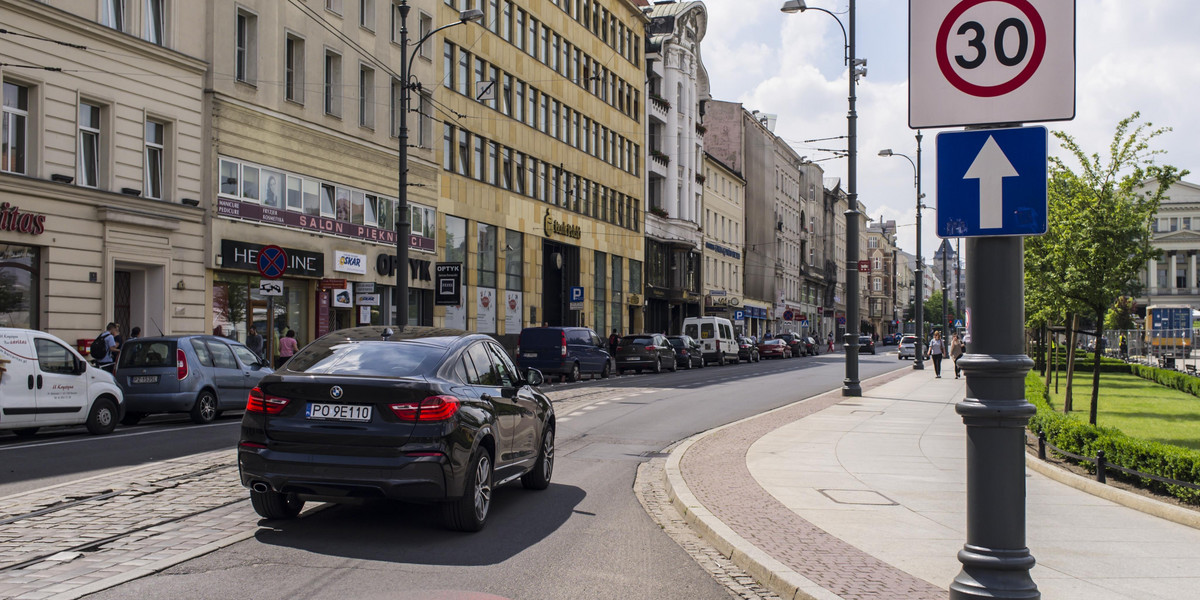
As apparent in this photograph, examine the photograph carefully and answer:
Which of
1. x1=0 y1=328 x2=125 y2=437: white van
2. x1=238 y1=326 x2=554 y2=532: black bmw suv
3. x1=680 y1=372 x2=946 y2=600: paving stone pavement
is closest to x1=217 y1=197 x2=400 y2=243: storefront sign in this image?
x1=0 y1=328 x2=125 y2=437: white van

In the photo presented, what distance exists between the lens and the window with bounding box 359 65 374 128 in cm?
3625

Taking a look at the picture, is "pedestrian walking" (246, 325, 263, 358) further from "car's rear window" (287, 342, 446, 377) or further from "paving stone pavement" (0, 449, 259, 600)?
"car's rear window" (287, 342, 446, 377)

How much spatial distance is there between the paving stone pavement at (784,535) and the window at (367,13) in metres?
26.4

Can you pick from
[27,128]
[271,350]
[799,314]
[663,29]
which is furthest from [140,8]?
[799,314]

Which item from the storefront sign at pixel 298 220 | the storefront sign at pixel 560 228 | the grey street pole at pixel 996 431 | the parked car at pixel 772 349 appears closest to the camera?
the grey street pole at pixel 996 431

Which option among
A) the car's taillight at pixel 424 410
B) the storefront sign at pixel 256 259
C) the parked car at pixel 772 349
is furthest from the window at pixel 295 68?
the parked car at pixel 772 349

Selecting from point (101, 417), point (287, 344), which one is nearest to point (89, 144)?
point (287, 344)

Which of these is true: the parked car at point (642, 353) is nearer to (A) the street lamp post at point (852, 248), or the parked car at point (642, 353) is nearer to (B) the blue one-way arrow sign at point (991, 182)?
(A) the street lamp post at point (852, 248)

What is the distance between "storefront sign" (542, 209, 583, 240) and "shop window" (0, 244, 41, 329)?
27971 millimetres

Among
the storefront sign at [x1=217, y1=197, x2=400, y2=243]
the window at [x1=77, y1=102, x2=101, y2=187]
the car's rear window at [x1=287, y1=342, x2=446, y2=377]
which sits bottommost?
the car's rear window at [x1=287, y1=342, x2=446, y2=377]

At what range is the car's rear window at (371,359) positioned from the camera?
8141mm

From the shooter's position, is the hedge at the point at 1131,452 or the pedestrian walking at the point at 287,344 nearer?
the hedge at the point at 1131,452

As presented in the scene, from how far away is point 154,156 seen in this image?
26828mm

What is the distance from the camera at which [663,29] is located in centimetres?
6950
